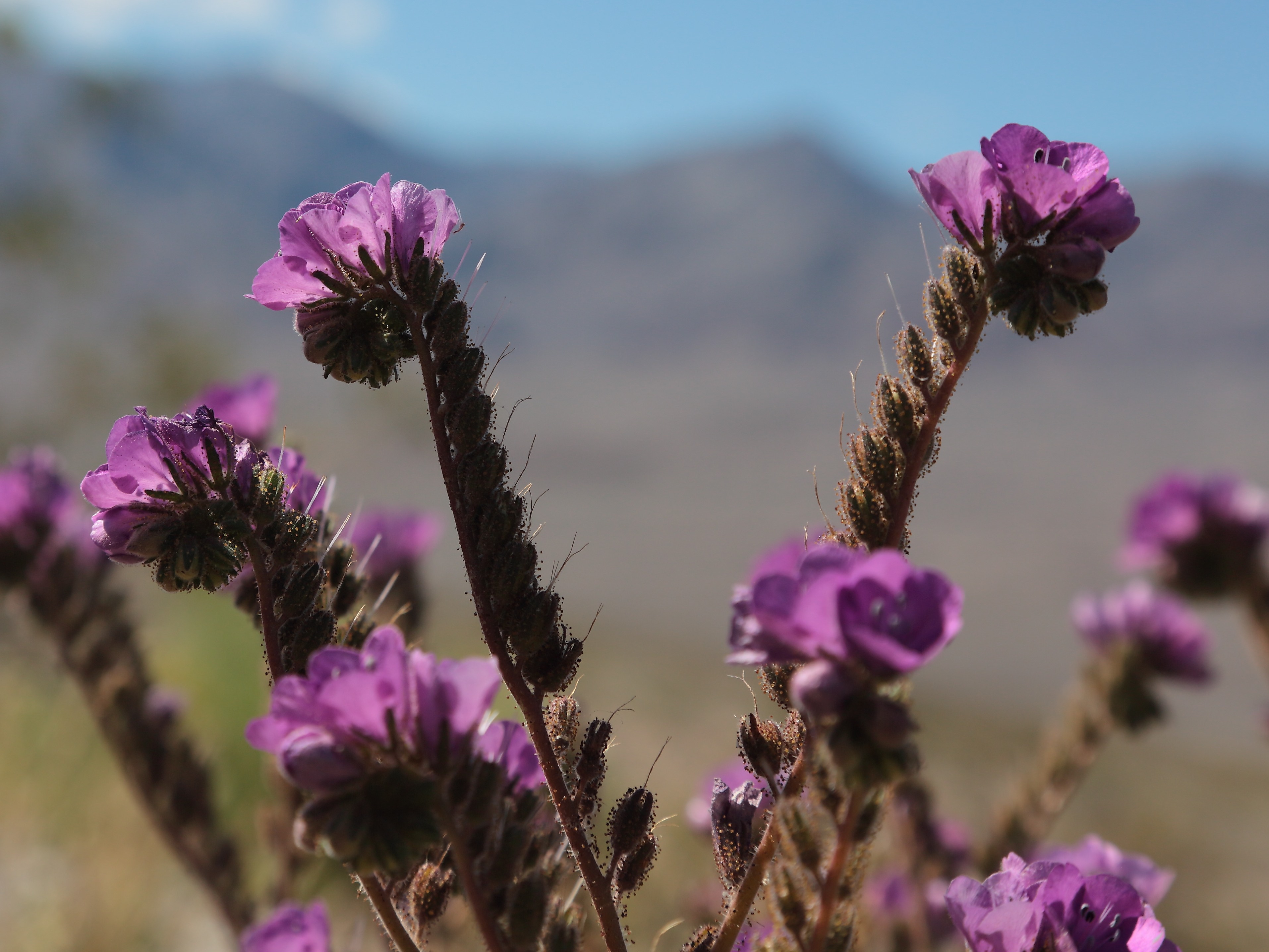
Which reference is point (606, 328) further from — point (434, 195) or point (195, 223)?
point (434, 195)

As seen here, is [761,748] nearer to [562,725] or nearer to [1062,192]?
[562,725]

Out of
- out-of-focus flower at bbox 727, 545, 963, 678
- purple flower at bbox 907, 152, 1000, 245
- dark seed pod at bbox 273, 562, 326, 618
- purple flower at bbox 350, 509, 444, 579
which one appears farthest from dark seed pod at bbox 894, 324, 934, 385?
purple flower at bbox 350, 509, 444, 579

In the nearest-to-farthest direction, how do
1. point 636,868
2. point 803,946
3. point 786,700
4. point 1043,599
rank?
point 803,946 < point 786,700 < point 636,868 < point 1043,599

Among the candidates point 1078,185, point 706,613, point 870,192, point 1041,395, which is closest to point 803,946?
point 1078,185

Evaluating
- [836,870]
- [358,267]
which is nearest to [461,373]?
[358,267]

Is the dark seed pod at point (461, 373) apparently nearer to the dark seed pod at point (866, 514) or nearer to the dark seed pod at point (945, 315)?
the dark seed pod at point (866, 514)

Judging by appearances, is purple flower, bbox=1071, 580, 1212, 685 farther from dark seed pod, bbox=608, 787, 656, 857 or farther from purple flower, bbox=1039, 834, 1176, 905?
dark seed pod, bbox=608, 787, 656, 857
